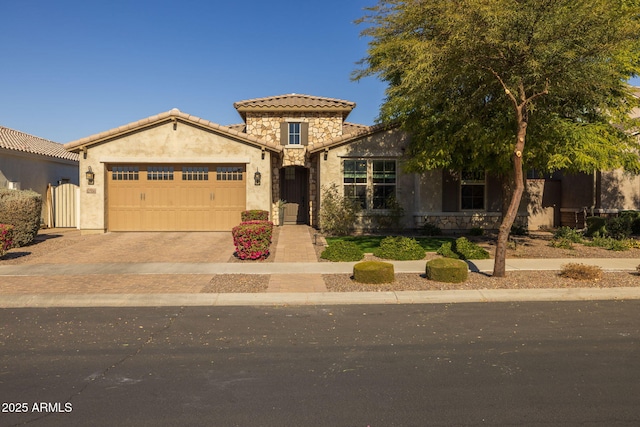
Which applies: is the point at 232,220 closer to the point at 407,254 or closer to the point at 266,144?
the point at 266,144

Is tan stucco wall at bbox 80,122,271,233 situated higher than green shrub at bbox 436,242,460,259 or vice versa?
tan stucco wall at bbox 80,122,271,233

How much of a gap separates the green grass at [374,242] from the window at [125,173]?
830 centimetres

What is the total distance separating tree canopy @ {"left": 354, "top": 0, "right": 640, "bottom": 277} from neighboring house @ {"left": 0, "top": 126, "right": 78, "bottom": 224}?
14712 millimetres

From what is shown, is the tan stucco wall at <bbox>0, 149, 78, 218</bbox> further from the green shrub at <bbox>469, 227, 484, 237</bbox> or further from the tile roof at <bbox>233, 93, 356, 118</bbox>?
the green shrub at <bbox>469, 227, 484, 237</bbox>

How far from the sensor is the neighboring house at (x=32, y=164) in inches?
749

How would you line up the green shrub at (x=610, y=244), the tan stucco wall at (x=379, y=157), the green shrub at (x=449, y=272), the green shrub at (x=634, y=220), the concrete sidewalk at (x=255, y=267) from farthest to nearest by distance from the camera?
the tan stucco wall at (x=379, y=157) → the green shrub at (x=634, y=220) → the green shrub at (x=610, y=244) → the concrete sidewalk at (x=255, y=267) → the green shrub at (x=449, y=272)

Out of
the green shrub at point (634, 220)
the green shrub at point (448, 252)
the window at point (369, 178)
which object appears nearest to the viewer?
the green shrub at point (448, 252)

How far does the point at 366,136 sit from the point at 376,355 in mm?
14254

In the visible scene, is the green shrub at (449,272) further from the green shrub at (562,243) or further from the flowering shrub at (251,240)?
the green shrub at (562,243)

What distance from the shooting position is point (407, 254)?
43.0 ft

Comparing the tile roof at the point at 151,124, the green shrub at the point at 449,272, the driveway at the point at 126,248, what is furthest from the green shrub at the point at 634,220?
the driveway at the point at 126,248

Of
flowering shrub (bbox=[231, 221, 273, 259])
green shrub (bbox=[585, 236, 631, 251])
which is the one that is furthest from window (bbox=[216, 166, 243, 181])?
green shrub (bbox=[585, 236, 631, 251])

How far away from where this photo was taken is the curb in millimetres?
8523

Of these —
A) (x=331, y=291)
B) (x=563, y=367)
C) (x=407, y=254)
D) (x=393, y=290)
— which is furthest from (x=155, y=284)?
(x=563, y=367)
